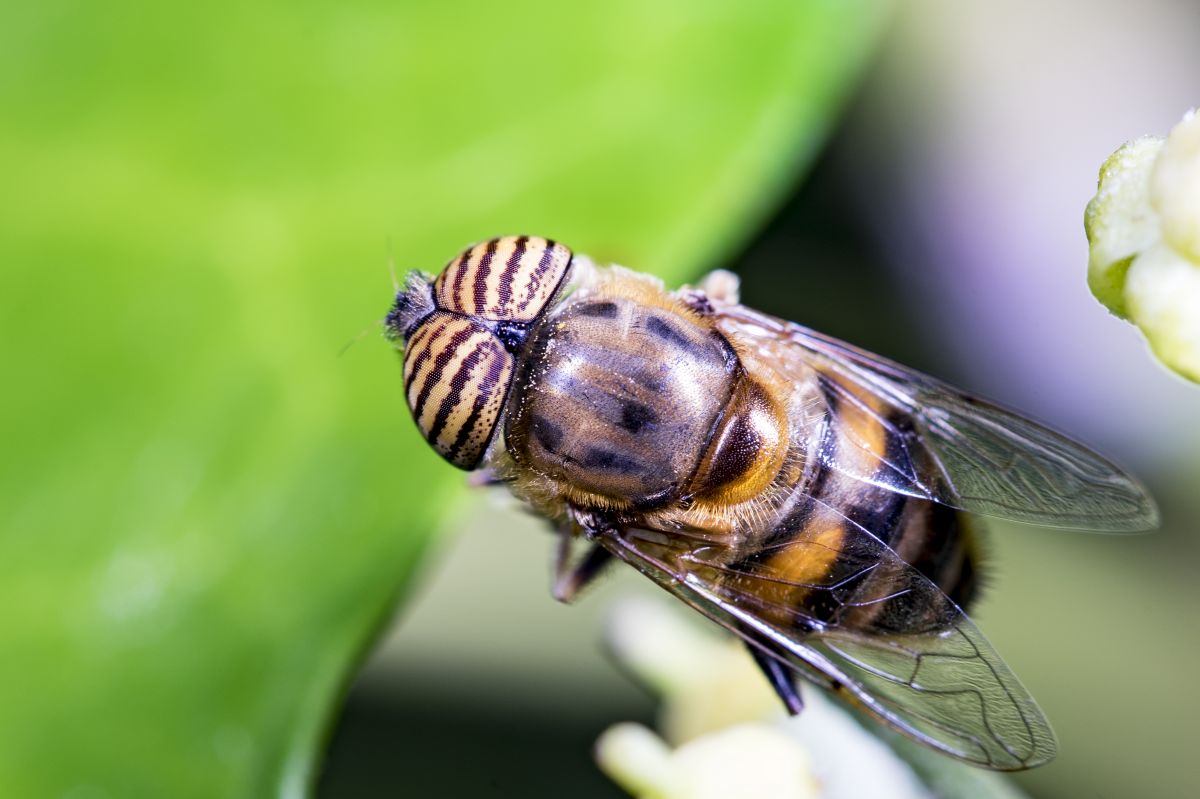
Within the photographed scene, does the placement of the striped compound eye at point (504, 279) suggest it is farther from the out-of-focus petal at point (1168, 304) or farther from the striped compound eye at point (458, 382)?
the out-of-focus petal at point (1168, 304)

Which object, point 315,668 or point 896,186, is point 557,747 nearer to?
point 315,668

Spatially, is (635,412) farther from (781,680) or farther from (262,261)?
(262,261)

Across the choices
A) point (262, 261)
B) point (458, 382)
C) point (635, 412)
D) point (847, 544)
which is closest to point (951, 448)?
point (847, 544)

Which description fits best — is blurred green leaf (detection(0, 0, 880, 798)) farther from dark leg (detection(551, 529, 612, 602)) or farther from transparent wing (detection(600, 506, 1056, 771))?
transparent wing (detection(600, 506, 1056, 771))

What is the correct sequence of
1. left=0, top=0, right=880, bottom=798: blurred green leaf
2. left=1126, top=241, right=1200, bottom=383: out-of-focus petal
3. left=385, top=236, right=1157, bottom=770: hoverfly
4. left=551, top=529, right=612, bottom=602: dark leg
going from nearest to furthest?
left=1126, top=241, right=1200, bottom=383: out-of-focus petal, left=385, top=236, right=1157, bottom=770: hoverfly, left=0, top=0, right=880, bottom=798: blurred green leaf, left=551, top=529, right=612, bottom=602: dark leg

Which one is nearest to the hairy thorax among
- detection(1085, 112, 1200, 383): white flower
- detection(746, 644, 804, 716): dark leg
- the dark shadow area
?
detection(746, 644, 804, 716): dark leg

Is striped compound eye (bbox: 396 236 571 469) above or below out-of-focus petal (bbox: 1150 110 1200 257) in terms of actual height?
below

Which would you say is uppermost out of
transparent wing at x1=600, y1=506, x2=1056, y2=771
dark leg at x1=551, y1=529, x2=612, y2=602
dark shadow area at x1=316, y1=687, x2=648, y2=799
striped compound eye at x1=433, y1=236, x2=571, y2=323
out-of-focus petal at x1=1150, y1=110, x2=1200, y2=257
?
out-of-focus petal at x1=1150, y1=110, x2=1200, y2=257
